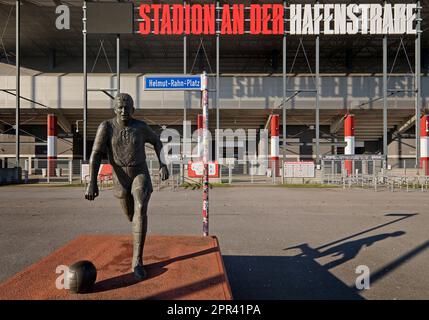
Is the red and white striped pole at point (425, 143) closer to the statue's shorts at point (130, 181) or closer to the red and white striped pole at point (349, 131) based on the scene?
the red and white striped pole at point (349, 131)

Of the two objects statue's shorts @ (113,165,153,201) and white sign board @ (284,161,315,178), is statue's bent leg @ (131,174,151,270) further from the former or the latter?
white sign board @ (284,161,315,178)

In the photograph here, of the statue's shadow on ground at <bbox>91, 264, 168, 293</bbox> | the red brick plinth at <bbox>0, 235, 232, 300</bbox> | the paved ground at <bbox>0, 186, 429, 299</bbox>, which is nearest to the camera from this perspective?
the red brick plinth at <bbox>0, 235, 232, 300</bbox>

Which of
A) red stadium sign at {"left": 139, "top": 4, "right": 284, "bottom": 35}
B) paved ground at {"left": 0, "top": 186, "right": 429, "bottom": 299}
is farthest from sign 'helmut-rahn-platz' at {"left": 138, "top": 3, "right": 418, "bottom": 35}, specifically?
paved ground at {"left": 0, "top": 186, "right": 429, "bottom": 299}

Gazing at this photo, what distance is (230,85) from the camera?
25.7 metres

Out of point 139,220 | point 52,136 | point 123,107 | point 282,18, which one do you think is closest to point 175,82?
point 123,107

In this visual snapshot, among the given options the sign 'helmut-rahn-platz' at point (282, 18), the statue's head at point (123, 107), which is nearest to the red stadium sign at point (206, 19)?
the sign 'helmut-rahn-platz' at point (282, 18)

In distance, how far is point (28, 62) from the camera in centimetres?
3094

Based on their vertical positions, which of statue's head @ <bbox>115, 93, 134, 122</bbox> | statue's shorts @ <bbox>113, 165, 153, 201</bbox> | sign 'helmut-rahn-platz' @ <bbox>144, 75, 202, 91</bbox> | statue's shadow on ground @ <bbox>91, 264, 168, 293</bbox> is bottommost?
statue's shadow on ground @ <bbox>91, 264, 168, 293</bbox>

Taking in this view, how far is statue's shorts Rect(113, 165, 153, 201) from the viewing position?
12.0ft

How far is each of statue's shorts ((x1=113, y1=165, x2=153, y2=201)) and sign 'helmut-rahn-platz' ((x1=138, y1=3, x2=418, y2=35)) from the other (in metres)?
20.5

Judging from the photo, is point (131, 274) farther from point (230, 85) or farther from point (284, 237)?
point (230, 85)

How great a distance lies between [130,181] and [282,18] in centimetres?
2189

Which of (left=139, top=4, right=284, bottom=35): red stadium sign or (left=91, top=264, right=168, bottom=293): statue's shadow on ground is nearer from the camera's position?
(left=91, top=264, right=168, bottom=293): statue's shadow on ground
